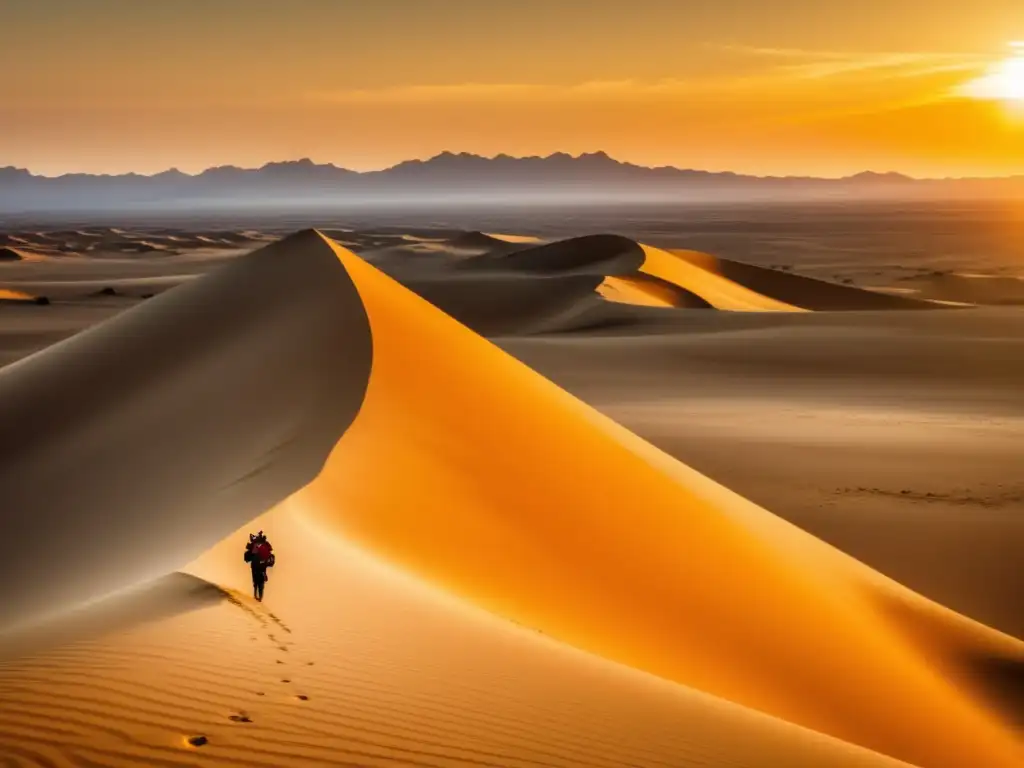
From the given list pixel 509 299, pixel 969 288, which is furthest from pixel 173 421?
pixel 969 288

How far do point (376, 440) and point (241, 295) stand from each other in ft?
24.0

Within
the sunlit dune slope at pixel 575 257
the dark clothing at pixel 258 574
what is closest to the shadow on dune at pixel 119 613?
the dark clothing at pixel 258 574

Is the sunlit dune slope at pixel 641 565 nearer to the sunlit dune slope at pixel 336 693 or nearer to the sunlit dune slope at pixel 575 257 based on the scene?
the sunlit dune slope at pixel 336 693

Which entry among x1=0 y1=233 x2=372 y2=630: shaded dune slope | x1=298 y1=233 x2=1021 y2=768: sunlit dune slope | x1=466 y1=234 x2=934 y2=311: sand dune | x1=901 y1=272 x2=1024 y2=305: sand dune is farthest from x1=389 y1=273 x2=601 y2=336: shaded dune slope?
x1=298 y1=233 x2=1021 y2=768: sunlit dune slope

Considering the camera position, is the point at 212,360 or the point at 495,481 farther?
the point at 212,360

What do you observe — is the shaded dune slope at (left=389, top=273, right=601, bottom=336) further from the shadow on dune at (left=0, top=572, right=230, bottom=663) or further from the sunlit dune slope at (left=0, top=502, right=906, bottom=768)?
the shadow on dune at (left=0, top=572, right=230, bottom=663)

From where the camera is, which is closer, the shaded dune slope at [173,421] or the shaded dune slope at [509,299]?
the shaded dune slope at [173,421]

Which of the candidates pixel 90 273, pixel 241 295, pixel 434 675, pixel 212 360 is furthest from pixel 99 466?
pixel 90 273

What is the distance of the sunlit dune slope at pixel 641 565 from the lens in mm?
6820

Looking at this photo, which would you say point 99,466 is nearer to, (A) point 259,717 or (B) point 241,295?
(B) point 241,295

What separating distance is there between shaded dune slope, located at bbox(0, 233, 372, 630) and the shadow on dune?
857 millimetres

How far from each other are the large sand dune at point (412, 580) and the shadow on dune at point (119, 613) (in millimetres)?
34

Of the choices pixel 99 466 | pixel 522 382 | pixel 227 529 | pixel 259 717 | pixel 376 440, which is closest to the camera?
pixel 259 717

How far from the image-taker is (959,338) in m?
26.7
